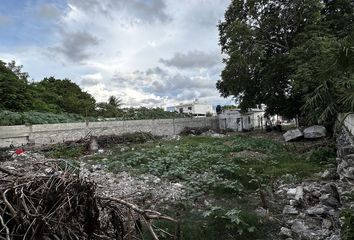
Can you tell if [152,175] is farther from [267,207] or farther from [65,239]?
[65,239]

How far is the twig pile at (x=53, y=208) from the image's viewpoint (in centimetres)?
171

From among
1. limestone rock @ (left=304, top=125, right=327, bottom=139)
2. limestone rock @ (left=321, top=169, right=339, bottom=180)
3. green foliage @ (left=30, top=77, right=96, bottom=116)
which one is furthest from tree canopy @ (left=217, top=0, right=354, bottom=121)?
green foliage @ (left=30, top=77, right=96, bottom=116)

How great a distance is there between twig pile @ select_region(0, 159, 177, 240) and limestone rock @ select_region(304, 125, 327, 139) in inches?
534

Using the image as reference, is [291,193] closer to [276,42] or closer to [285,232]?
[285,232]

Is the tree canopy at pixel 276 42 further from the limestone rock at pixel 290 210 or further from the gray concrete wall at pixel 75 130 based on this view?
the limestone rock at pixel 290 210

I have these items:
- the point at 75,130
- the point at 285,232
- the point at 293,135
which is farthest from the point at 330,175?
the point at 75,130

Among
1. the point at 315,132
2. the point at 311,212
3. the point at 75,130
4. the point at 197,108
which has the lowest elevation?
the point at 311,212

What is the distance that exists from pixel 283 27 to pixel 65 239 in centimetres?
1762

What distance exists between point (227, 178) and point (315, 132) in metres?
8.24

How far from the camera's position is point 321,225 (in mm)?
4598

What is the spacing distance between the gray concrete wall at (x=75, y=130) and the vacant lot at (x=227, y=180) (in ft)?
7.82

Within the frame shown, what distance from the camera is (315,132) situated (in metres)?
14.2

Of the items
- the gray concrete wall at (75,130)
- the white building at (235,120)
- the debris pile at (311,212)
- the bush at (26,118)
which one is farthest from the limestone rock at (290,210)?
the white building at (235,120)

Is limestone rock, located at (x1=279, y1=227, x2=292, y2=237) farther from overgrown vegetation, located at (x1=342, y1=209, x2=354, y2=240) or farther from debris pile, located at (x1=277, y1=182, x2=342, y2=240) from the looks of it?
overgrown vegetation, located at (x1=342, y1=209, x2=354, y2=240)
